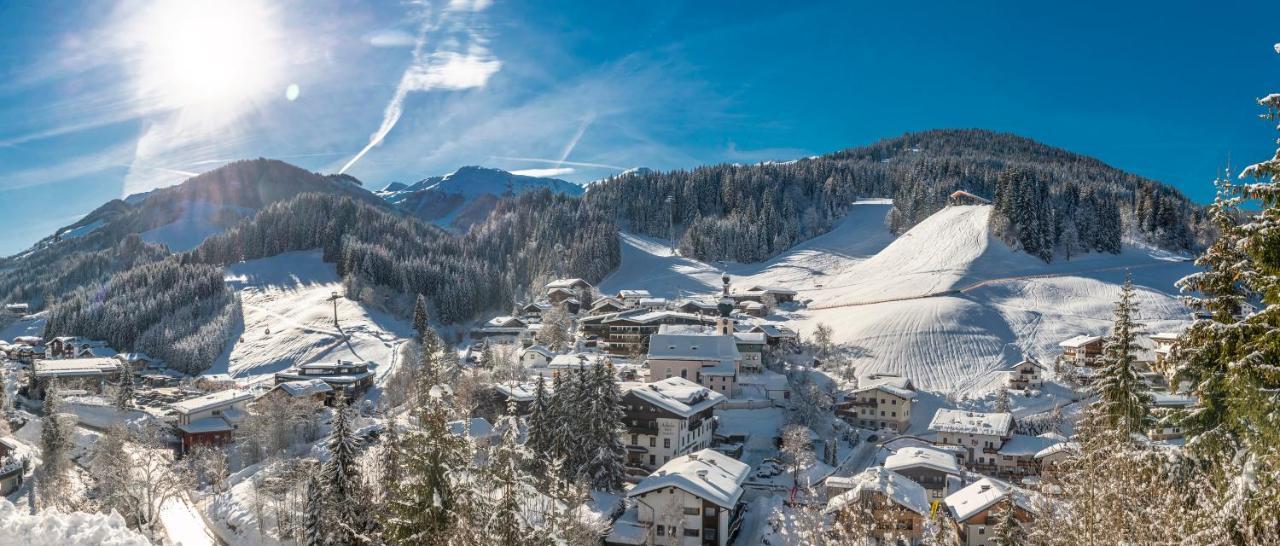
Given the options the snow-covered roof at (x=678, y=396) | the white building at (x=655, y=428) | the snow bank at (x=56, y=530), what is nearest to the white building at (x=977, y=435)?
the snow-covered roof at (x=678, y=396)

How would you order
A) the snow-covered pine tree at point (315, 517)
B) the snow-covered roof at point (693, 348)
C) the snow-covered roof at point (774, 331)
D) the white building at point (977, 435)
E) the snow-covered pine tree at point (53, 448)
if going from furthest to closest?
the snow-covered roof at point (774, 331) → the snow-covered roof at point (693, 348) → the white building at point (977, 435) → the snow-covered pine tree at point (53, 448) → the snow-covered pine tree at point (315, 517)

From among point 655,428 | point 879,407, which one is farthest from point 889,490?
point 879,407

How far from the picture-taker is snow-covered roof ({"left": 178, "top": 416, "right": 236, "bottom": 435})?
52.4m

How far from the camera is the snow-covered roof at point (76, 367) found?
70188 mm

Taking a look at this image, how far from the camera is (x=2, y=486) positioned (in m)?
39.8

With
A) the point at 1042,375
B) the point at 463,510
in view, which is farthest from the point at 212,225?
the point at 463,510

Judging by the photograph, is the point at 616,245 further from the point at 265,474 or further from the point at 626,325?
the point at 265,474

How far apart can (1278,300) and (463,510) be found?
11.8 metres

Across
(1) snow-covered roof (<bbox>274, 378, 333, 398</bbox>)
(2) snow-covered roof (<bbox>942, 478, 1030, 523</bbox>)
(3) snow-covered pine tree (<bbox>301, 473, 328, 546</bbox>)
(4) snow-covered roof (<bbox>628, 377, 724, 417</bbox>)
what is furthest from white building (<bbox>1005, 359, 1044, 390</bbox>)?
(1) snow-covered roof (<bbox>274, 378, 333, 398</bbox>)

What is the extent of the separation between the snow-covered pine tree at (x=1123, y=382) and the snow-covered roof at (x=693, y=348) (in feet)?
130

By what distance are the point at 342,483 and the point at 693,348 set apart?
3954cm

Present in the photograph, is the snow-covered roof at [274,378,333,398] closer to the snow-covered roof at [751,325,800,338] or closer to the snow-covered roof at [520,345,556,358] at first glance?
the snow-covered roof at [520,345,556,358]

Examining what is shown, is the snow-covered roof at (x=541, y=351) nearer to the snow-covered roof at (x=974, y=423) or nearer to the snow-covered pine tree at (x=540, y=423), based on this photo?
the snow-covered pine tree at (x=540, y=423)

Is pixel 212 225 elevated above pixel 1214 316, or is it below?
above
